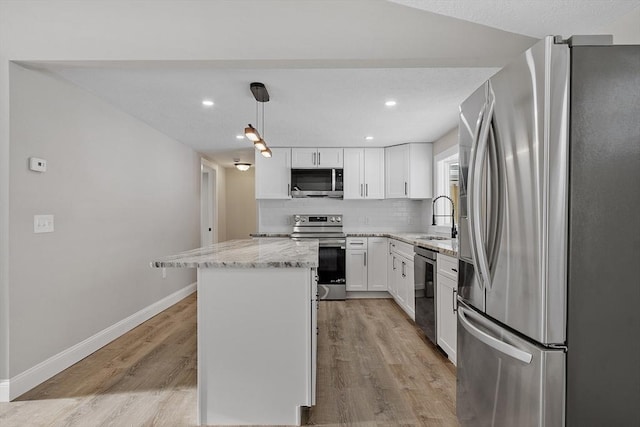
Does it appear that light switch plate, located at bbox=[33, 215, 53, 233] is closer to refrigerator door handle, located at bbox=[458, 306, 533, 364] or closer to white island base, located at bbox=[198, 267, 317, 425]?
white island base, located at bbox=[198, 267, 317, 425]

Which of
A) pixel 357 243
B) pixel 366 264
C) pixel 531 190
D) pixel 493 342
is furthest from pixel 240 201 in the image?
pixel 531 190

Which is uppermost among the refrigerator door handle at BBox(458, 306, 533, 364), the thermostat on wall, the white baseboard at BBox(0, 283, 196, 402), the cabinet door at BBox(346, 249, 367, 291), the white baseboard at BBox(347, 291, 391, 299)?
the thermostat on wall

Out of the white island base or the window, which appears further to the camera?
the window

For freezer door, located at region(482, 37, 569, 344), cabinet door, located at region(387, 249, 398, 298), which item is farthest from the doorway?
freezer door, located at region(482, 37, 569, 344)

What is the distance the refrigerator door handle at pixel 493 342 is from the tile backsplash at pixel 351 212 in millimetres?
3862

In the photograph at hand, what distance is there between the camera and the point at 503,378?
1.44 metres

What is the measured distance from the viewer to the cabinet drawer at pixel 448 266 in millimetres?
2555

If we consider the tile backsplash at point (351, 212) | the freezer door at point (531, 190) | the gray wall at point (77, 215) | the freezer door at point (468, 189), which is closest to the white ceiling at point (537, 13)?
the freezer door at point (468, 189)

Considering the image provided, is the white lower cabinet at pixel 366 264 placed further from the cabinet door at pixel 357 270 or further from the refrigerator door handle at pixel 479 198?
the refrigerator door handle at pixel 479 198

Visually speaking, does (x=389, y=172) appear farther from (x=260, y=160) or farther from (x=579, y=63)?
(x=579, y=63)

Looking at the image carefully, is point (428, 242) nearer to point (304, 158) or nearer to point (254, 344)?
point (254, 344)

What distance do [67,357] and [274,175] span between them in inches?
133

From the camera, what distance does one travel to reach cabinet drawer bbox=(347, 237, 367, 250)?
16.5 feet

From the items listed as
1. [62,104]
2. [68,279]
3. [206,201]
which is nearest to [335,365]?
[68,279]
